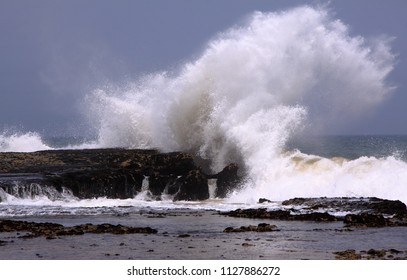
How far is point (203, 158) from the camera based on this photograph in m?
37.9

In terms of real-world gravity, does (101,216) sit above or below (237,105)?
below

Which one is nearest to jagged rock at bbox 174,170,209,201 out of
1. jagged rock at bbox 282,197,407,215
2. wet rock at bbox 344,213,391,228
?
jagged rock at bbox 282,197,407,215

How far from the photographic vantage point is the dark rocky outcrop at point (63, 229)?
18391 mm

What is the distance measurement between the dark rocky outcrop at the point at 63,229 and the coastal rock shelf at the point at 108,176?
318 inches

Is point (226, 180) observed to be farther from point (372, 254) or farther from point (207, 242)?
point (372, 254)

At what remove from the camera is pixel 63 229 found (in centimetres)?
1881

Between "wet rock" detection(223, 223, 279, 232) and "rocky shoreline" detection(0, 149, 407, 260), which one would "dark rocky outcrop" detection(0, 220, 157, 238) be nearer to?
"rocky shoreline" detection(0, 149, 407, 260)

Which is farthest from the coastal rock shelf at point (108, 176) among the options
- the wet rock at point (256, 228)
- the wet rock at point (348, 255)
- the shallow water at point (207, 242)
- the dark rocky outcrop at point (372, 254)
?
the dark rocky outcrop at point (372, 254)

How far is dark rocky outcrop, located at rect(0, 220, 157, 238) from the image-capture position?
60.3ft

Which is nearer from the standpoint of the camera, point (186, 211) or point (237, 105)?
point (186, 211)

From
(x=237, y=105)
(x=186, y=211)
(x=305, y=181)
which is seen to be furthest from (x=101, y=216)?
(x=237, y=105)

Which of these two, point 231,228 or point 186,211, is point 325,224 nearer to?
point 231,228

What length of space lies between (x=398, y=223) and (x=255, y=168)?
14.8m
